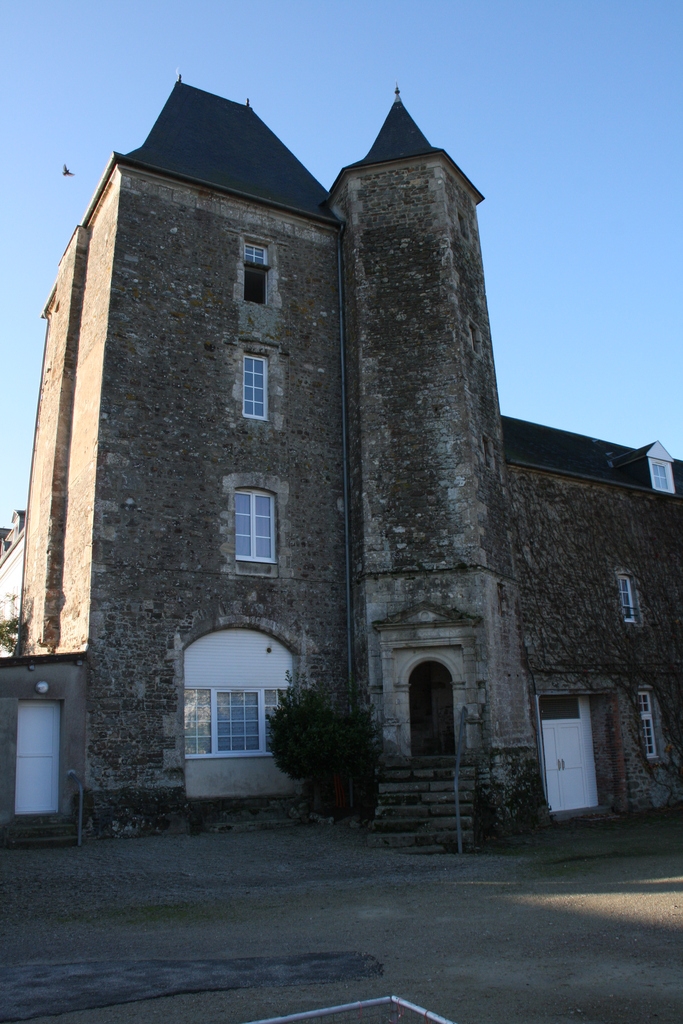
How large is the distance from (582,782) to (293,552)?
24.6 feet

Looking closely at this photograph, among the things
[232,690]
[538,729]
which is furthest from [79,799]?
[538,729]

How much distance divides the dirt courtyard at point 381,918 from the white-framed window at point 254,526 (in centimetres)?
461

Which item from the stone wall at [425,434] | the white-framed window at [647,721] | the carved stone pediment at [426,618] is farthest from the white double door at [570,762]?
the carved stone pediment at [426,618]

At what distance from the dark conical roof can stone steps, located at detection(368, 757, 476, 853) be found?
1153cm

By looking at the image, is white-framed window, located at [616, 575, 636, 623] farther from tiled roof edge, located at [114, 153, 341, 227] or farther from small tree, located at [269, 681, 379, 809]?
tiled roof edge, located at [114, 153, 341, 227]

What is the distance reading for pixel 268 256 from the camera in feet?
53.3

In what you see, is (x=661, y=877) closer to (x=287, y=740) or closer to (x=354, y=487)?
(x=287, y=740)

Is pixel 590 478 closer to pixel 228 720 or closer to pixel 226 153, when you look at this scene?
pixel 228 720

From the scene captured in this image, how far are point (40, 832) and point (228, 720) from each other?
3329 mm

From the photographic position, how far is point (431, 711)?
16250 mm

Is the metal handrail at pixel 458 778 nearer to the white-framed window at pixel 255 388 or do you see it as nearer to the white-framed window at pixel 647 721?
the white-framed window at pixel 647 721

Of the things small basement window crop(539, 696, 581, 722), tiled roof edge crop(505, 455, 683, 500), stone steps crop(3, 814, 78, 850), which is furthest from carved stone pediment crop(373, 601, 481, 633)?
stone steps crop(3, 814, 78, 850)

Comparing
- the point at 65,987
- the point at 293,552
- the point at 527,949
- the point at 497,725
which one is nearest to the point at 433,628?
the point at 497,725

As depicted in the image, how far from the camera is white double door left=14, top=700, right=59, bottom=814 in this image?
11.8 m
